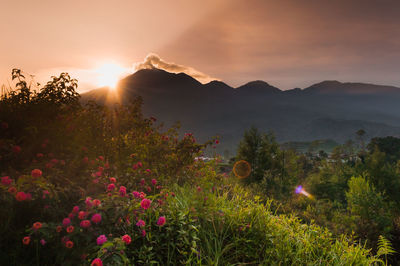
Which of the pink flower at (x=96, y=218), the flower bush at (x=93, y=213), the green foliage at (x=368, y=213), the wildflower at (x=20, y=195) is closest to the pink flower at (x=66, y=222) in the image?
the flower bush at (x=93, y=213)

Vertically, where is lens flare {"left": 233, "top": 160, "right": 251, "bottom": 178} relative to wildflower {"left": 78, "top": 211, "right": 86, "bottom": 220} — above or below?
below

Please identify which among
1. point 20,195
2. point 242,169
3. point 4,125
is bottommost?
point 242,169

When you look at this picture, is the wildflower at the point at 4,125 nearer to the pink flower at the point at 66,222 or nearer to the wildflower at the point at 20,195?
the wildflower at the point at 20,195

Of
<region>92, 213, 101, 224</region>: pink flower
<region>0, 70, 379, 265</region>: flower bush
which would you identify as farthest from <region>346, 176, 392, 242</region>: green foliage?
<region>92, 213, 101, 224</region>: pink flower

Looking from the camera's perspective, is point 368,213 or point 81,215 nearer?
point 81,215

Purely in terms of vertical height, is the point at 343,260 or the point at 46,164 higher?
the point at 46,164

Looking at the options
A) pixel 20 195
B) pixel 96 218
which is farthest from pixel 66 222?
pixel 20 195

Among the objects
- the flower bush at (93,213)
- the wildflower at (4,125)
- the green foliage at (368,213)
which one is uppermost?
the wildflower at (4,125)

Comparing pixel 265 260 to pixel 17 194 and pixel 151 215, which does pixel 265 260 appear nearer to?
pixel 151 215

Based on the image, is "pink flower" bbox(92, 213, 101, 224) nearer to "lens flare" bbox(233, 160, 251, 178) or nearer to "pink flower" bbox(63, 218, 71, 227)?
"pink flower" bbox(63, 218, 71, 227)

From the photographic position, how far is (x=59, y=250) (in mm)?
2656

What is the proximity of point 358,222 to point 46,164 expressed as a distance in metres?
14.0

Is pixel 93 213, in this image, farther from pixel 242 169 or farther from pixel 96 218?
pixel 242 169

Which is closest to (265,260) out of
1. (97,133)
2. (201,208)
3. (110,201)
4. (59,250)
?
(201,208)
